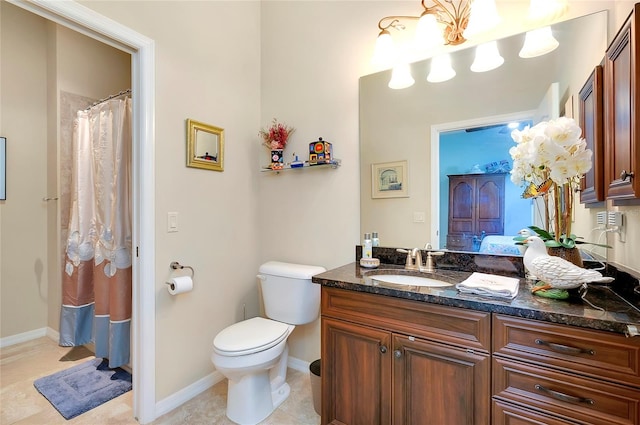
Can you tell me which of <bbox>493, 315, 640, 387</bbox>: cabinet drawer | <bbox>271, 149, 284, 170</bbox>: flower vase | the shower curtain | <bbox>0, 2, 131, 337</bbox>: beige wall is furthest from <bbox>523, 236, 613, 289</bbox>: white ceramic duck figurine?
<bbox>0, 2, 131, 337</bbox>: beige wall

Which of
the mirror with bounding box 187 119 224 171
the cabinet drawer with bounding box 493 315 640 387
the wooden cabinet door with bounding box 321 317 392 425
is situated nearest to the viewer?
the cabinet drawer with bounding box 493 315 640 387

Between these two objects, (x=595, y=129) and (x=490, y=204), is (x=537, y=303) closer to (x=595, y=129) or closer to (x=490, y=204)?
(x=490, y=204)

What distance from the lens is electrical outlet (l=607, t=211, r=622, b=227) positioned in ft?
3.89

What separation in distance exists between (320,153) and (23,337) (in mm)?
3133

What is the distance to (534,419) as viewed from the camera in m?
1.02

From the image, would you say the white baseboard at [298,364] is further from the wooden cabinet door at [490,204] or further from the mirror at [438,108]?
the wooden cabinet door at [490,204]

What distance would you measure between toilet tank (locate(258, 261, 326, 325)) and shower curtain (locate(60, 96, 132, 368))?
988 millimetres

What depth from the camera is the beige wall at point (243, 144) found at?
1.83m

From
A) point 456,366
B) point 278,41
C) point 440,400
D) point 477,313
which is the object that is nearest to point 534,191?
point 477,313

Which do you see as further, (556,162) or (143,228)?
(143,228)

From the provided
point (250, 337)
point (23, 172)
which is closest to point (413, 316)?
point (250, 337)

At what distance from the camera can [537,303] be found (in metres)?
1.06

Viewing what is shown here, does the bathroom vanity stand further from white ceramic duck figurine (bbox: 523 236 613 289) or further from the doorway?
the doorway

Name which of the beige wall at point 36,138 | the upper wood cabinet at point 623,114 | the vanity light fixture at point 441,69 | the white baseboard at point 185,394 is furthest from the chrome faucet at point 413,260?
the beige wall at point 36,138
